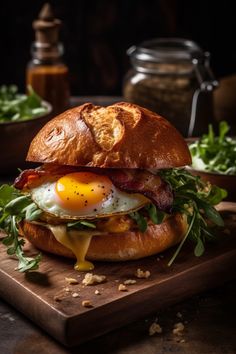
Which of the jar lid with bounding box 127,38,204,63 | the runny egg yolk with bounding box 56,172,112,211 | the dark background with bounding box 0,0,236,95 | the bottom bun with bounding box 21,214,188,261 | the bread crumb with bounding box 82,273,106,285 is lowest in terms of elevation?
the dark background with bounding box 0,0,236,95

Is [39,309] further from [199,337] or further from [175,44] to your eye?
[175,44]

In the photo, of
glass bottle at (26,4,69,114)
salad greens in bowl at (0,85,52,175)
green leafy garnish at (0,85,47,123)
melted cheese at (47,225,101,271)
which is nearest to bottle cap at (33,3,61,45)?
glass bottle at (26,4,69,114)

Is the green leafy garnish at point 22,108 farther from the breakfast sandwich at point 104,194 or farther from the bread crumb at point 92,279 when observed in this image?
the bread crumb at point 92,279

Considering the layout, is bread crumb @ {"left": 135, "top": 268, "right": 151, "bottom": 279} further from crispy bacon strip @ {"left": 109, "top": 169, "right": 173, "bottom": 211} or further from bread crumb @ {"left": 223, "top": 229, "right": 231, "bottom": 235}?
bread crumb @ {"left": 223, "top": 229, "right": 231, "bottom": 235}

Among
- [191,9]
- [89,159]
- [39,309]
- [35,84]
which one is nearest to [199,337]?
[39,309]

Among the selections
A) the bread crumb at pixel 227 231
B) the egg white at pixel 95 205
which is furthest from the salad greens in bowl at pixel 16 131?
the bread crumb at pixel 227 231

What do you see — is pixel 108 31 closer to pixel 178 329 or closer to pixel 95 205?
pixel 95 205

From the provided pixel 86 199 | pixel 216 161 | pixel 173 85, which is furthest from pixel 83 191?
pixel 173 85
